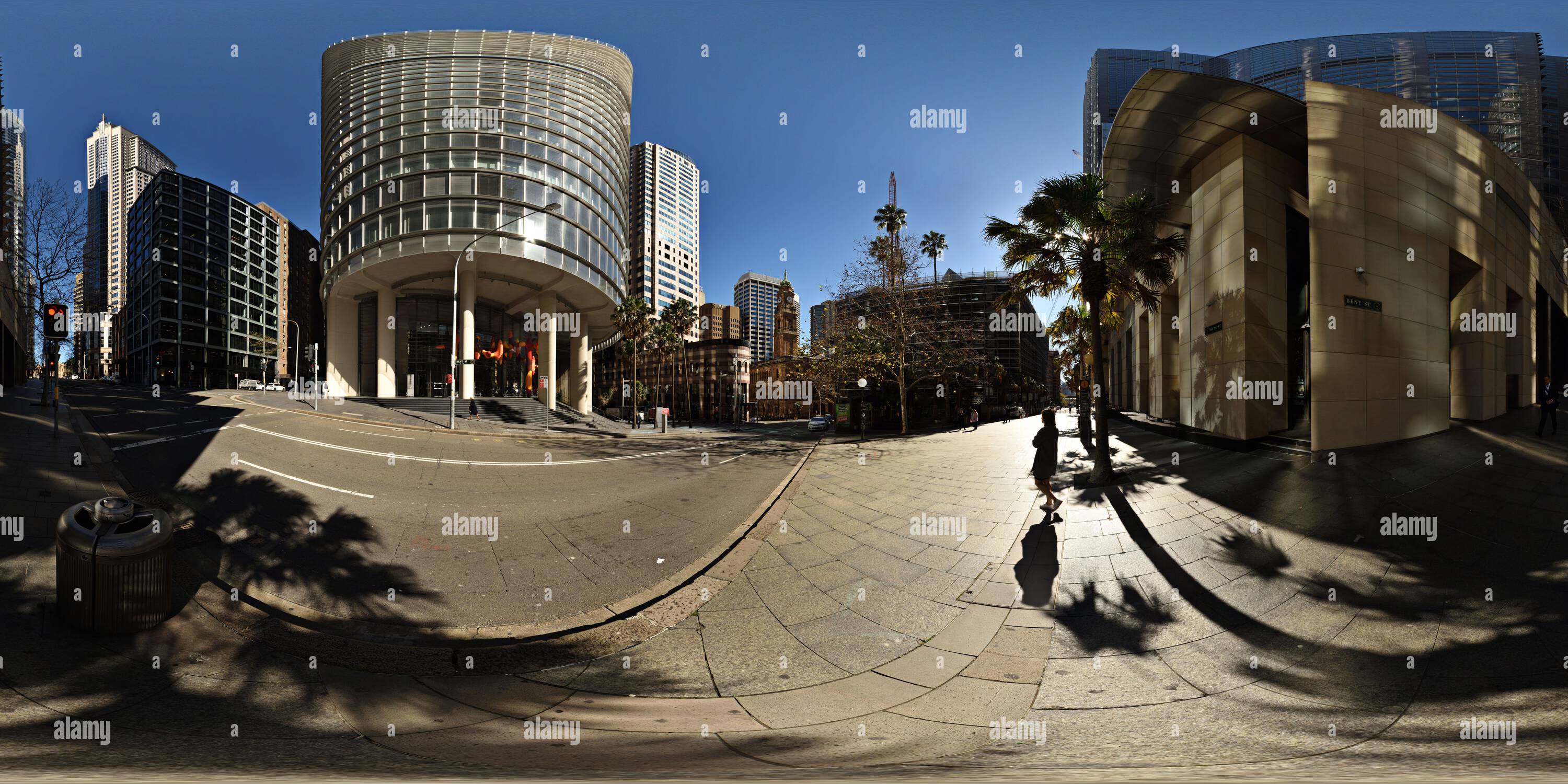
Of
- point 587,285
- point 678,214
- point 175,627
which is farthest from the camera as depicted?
point 678,214

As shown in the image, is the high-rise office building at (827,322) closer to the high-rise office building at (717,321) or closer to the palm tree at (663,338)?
the palm tree at (663,338)

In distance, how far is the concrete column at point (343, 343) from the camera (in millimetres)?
31188

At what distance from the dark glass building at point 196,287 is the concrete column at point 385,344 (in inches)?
1916

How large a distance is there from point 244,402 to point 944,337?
68.3 feet

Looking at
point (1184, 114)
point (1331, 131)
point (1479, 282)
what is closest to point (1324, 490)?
point (1479, 282)

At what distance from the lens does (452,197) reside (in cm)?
2834

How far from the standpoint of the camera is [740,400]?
6312 centimetres

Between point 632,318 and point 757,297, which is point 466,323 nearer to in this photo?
point 632,318

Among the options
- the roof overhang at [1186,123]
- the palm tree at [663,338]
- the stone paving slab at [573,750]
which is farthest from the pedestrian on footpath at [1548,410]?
the palm tree at [663,338]

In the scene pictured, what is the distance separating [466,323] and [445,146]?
10374 millimetres

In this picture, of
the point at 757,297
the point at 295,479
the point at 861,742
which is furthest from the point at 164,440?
the point at 757,297

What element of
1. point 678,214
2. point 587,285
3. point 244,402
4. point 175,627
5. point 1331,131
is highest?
point 678,214

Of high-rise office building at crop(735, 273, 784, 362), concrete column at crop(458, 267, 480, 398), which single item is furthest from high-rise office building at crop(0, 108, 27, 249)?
high-rise office building at crop(735, 273, 784, 362)

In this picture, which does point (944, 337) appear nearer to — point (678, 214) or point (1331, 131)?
point (1331, 131)
